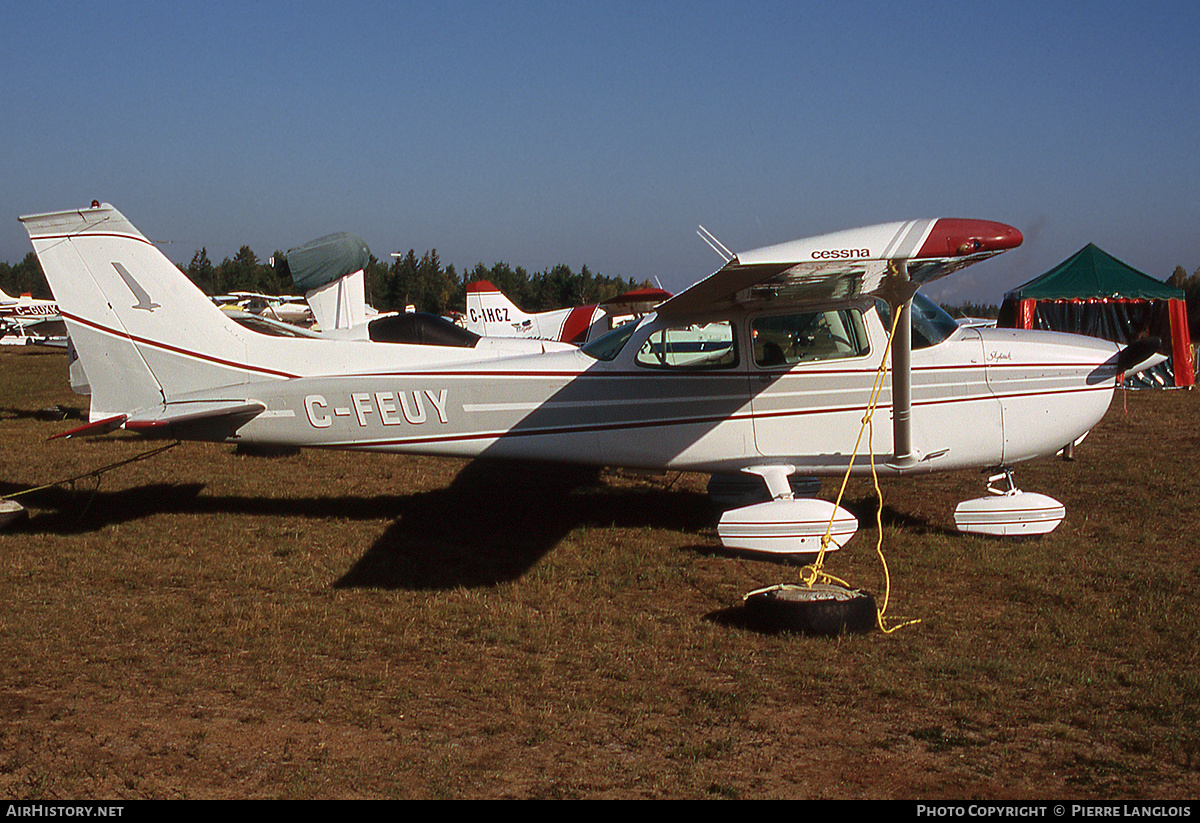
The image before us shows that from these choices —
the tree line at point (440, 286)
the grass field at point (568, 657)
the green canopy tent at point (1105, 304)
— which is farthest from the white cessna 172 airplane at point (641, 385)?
the tree line at point (440, 286)

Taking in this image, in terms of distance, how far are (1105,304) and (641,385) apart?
1729cm

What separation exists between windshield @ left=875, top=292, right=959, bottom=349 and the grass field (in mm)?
1590

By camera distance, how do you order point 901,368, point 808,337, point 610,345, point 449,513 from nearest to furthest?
1. point 901,368
2. point 808,337
3. point 610,345
4. point 449,513

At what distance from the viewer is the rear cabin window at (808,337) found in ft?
22.1

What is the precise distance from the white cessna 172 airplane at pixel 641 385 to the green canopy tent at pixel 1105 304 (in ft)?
47.8

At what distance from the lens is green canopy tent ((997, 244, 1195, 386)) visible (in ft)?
63.8

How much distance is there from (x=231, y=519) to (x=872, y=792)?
259 inches

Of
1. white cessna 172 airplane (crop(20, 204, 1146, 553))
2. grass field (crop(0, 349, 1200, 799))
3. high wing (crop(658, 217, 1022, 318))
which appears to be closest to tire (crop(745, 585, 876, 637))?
grass field (crop(0, 349, 1200, 799))

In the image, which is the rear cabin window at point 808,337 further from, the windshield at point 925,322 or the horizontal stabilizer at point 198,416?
the horizontal stabilizer at point 198,416

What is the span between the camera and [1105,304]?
20.0m

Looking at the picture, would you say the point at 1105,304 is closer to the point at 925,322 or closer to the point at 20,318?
the point at 925,322

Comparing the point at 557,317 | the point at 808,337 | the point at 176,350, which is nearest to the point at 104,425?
the point at 176,350

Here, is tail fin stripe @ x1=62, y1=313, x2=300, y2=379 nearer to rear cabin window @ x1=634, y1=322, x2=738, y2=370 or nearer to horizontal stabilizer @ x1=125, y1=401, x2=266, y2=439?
horizontal stabilizer @ x1=125, y1=401, x2=266, y2=439
